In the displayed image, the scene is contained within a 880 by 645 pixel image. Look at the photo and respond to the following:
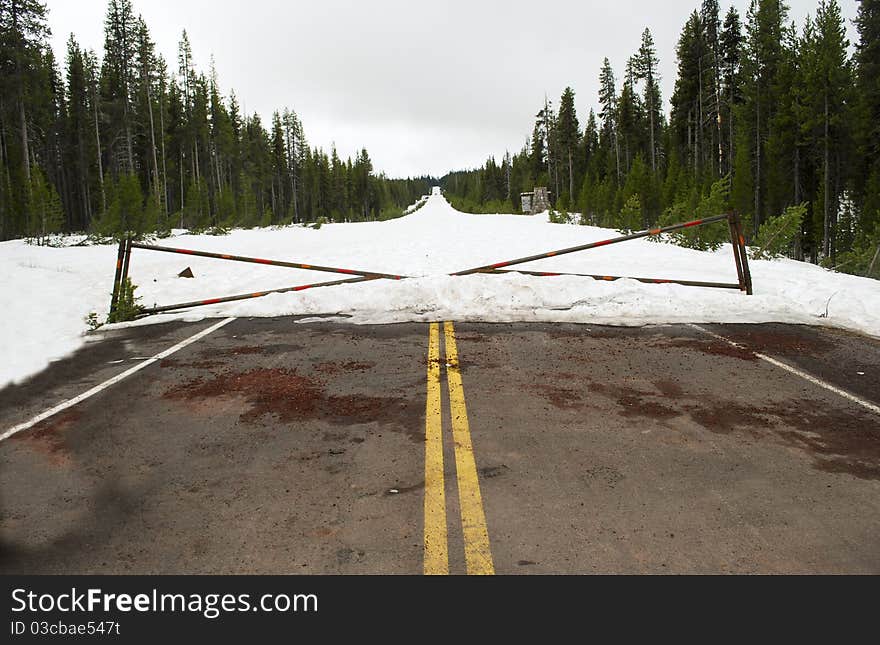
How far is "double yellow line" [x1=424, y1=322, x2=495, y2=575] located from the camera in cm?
286

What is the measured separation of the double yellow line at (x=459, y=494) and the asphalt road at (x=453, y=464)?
1cm

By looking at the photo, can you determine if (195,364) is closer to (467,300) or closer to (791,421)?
(467,300)

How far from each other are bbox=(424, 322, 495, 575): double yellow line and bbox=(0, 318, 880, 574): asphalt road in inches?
0.6

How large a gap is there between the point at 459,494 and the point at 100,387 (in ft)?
15.3

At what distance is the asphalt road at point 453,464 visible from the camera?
9.72 ft

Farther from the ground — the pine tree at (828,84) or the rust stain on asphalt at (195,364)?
the pine tree at (828,84)

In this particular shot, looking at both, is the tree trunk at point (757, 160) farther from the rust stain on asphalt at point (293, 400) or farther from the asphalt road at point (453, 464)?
the rust stain on asphalt at point (293, 400)

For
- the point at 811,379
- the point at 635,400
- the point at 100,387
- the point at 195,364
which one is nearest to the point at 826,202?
the point at 811,379

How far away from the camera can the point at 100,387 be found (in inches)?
247

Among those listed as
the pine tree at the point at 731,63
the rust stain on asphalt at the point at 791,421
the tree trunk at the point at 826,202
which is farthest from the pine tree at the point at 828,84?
the rust stain on asphalt at the point at 791,421

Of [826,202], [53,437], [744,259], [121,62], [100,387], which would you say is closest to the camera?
[53,437]

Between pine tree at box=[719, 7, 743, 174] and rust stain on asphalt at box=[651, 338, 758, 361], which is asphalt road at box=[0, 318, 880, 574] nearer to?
rust stain on asphalt at box=[651, 338, 758, 361]

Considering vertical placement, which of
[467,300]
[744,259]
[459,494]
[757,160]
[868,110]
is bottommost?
[459,494]
